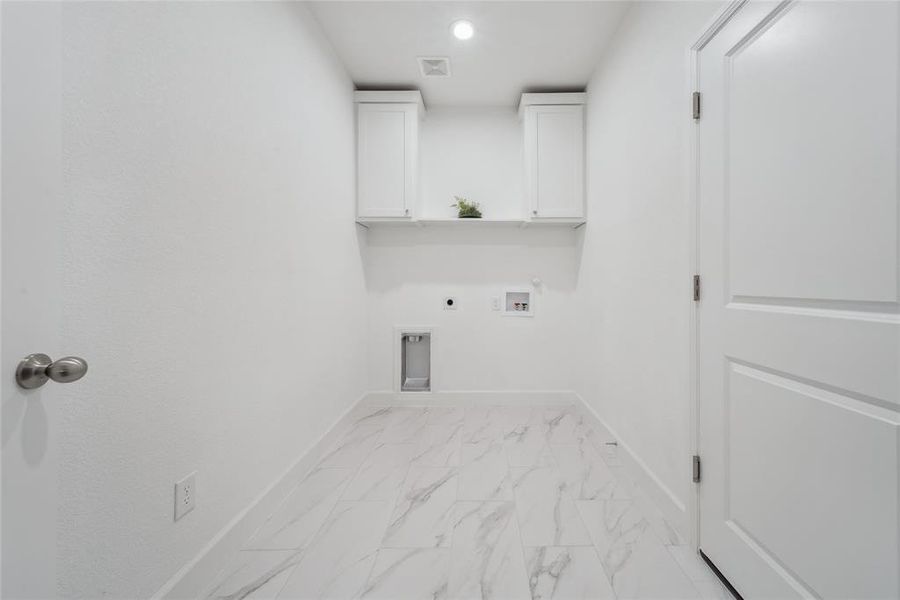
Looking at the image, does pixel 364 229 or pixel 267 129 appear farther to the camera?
pixel 364 229

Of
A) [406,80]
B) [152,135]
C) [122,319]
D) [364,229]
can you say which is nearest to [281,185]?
[152,135]

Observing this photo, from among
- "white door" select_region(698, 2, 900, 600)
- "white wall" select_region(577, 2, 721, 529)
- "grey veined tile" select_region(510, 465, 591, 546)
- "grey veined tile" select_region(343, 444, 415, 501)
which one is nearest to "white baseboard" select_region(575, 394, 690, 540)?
"white wall" select_region(577, 2, 721, 529)

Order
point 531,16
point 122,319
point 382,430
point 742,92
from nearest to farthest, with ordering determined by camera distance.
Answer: point 122,319 < point 742,92 < point 531,16 < point 382,430

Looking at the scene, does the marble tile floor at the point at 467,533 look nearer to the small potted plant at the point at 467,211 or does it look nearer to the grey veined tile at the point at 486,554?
the grey veined tile at the point at 486,554

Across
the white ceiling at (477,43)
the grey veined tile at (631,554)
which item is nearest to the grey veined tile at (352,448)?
the grey veined tile at (631,554)

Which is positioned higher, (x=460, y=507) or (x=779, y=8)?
(x=779, y=8)

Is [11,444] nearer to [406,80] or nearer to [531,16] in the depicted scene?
[531,16]

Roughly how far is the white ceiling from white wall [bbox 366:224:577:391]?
3.70 feet

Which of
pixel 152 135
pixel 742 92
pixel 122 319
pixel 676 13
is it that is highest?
pixel 676 13

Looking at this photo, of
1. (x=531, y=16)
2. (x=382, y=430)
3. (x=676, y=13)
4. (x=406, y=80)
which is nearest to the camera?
(x=676, y=13)

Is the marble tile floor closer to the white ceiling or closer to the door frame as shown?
the door frame

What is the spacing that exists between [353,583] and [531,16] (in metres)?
2.88

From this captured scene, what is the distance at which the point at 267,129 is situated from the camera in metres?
1.61

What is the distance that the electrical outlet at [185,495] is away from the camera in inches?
43.4
